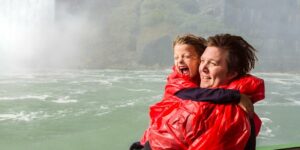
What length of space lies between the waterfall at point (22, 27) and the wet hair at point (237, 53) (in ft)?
97.2

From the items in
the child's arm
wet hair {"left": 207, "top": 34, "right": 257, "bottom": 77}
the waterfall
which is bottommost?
the child's arm

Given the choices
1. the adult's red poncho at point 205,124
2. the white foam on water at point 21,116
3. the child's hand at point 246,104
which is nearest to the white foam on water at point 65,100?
the white foam on water at point 21,116

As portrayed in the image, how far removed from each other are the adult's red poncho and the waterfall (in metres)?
29.6

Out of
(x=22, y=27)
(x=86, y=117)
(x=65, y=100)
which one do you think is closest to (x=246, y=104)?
(x=86, y=117)

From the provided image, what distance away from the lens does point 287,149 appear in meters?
1.56

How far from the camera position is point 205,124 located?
0.75 meters

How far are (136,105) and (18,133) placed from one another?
493 centimetres

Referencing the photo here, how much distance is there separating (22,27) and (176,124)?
32672mm

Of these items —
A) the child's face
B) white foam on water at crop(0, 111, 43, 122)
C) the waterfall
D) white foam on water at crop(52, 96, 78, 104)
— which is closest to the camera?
the child's face

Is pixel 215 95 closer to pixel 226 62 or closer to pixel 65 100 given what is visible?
pixel 226 62

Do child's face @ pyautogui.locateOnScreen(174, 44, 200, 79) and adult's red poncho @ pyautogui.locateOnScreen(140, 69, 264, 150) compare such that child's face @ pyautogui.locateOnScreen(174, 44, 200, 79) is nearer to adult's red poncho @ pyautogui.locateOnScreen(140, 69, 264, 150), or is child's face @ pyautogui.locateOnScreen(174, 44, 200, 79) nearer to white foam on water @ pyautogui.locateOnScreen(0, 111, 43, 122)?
adult's red poncho @ pyautogui.locateOnScreen(140, 69, 264, 150)

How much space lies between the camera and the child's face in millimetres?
969

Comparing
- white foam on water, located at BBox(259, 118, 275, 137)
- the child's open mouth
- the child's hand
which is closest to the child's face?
the child's open mouth

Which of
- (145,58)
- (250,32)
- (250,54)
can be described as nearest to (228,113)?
(250,54)
